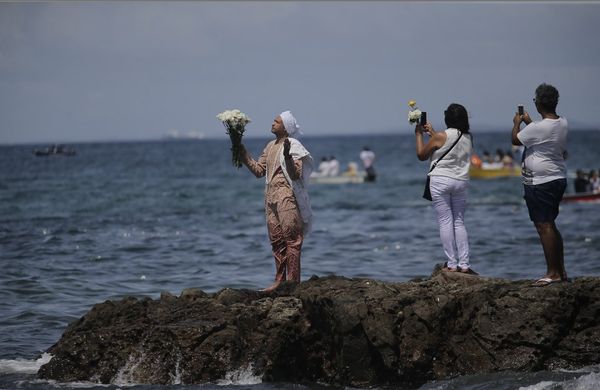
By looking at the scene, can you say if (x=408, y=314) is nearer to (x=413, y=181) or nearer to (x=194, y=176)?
(x=413, y=181)

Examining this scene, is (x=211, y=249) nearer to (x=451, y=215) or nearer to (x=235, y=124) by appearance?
(x=235, y=124)

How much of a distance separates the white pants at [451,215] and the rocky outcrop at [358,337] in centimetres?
37

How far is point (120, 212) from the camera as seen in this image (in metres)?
31.5

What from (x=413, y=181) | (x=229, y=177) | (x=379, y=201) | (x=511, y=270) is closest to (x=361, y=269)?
(x=511, y=270)

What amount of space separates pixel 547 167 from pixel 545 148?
0.18 meters

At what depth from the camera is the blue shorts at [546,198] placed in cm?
949

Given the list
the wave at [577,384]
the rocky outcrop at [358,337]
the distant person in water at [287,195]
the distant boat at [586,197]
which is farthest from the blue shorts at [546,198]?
the distant boat at [586,197]

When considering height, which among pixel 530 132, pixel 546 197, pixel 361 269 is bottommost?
pixel 361 269

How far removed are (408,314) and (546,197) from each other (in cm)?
175

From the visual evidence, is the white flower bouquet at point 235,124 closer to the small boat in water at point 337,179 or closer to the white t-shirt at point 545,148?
the white t-shirt at point 545,148

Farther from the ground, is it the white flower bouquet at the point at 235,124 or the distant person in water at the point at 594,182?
the white flower bouquet at the point at 235,124

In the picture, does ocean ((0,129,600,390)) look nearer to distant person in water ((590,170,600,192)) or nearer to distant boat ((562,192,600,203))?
distant boat ((562,192,600,203))

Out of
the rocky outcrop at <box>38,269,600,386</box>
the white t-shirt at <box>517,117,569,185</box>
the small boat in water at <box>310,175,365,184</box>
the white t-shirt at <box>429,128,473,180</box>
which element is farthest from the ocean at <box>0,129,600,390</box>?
the small boat in water at <box>310,175,365,184</box>

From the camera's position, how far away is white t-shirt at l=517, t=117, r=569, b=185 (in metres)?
9.40
